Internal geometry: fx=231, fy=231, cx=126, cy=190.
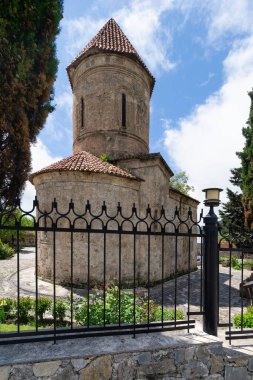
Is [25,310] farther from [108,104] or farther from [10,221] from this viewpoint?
[108,104]

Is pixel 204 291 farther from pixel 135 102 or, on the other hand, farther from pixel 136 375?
pixel 135 102

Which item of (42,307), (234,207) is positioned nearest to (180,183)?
(234,207)

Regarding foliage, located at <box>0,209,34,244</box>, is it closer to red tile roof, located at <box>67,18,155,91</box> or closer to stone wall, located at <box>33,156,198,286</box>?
stone wall, located at <box>33,156,198,286</box>

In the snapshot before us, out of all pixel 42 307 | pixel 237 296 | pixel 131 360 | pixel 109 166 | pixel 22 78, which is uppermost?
pixel 22 78

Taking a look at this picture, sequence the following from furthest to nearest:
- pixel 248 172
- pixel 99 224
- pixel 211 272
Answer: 1. pixel 248 172
2. pixel 99 224
3. pixel 211 272

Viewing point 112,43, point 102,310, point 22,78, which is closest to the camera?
point 102,310

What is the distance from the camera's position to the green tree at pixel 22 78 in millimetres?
4512

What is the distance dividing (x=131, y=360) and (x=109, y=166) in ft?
28.5

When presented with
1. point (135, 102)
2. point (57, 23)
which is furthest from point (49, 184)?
point (135, 102)

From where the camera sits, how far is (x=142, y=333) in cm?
291

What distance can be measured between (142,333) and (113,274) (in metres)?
7.24

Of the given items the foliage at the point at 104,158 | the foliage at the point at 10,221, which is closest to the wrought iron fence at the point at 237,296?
the foliage at the point at 10,221

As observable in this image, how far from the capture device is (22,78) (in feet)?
15.6

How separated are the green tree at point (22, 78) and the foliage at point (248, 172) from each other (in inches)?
639
